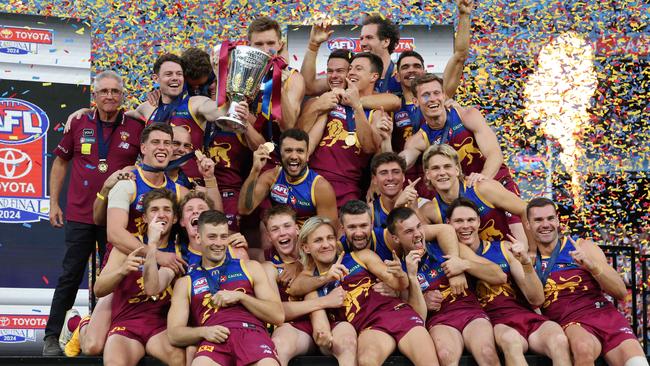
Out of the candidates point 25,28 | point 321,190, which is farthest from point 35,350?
point 321,190

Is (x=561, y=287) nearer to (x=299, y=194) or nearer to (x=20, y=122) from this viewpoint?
(x=299, y=194)

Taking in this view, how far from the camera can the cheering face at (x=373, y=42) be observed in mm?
5863

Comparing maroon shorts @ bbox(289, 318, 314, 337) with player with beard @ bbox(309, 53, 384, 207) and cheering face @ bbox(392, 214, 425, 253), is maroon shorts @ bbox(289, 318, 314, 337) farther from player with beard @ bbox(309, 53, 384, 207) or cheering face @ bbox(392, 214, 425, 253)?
player with beard @ bbox(309, 53, 384, 207)

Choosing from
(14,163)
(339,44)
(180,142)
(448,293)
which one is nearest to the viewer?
(448,293)

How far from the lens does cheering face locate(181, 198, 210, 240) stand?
15.1ft

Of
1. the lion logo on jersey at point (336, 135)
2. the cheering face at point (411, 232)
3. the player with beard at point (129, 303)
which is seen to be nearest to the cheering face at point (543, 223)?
the cheering face at point (411, 232)

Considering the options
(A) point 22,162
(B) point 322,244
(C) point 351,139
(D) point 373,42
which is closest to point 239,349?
(B) point 322,244

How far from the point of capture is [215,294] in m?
4.30

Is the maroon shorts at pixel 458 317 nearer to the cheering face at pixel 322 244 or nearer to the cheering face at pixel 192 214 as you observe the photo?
the cheering face at pixel 322 244

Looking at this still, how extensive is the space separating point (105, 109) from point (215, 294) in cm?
167

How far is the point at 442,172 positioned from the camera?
4832 millimetres

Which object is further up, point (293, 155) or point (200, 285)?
point (293, 155)

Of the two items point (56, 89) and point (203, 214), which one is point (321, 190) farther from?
point (56, 89)

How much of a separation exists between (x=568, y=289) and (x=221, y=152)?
212 cm
